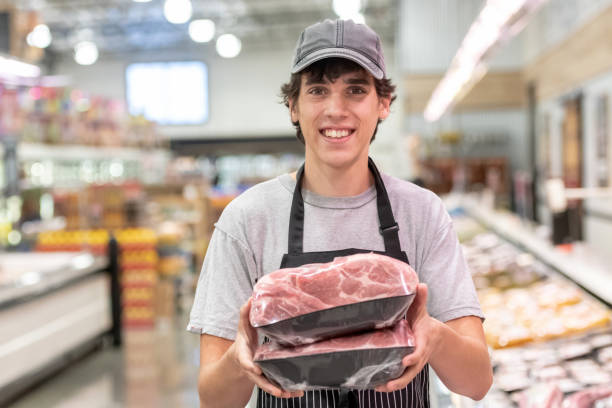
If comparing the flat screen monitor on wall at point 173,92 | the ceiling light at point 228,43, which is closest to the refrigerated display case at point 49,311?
the ceiling light at point 228,43

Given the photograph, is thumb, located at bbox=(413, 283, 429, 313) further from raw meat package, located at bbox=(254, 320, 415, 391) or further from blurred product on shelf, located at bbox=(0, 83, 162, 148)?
blurred product on shelf, located at bbox=(0, 83, 162, 148)

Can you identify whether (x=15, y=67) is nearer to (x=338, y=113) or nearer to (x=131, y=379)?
(x=131, y=379)

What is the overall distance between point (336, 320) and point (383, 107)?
578 millimetres

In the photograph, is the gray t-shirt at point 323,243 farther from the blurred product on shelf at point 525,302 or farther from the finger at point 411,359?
the blurred product on shelf at point 525,302

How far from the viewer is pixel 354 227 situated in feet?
4.84

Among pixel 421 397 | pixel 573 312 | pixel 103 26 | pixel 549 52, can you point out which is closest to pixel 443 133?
pixel 549 52

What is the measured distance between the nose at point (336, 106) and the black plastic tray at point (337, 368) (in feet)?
1.61

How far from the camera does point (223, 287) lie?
4.78 feet

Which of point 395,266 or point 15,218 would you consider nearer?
point 395,266

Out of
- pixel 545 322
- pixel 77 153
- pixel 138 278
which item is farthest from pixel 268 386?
pixel 77 153

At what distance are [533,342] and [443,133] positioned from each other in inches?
527

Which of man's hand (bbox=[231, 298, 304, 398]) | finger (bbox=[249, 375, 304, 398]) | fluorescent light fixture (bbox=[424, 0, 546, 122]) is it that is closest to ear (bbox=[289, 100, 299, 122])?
man's hand (bbox=[231, 298, 304, 398])

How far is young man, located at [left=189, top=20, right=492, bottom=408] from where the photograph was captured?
4.56 feet

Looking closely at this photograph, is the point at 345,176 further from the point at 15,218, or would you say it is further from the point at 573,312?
the point at 15,218
